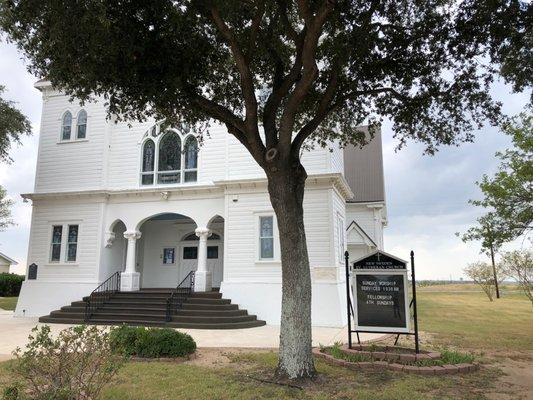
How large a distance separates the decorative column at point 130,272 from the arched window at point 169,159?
8.41 ft

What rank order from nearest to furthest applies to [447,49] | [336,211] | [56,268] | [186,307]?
[447,49] < [186,307] < [336,211] < [56,268]

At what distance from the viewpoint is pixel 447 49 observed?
374 inches

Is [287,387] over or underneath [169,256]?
underneath

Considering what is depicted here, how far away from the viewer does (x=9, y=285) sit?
3142 centimetres

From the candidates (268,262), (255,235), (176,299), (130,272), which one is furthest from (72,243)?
(268,262)

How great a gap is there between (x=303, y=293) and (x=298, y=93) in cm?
339

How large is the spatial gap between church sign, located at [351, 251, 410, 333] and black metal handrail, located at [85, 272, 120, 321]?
1100cm

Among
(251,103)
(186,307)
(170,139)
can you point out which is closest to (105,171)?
(170,139)

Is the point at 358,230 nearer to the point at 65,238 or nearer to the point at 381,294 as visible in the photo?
the point at 65,238

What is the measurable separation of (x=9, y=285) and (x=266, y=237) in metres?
23.0

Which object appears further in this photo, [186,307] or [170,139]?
[170,139]

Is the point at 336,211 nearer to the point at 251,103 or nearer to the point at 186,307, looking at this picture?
the point at 186,307

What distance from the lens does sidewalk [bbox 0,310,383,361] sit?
11.8 meters

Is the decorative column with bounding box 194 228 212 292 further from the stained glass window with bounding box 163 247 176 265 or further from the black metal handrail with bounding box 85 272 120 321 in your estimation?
the black metal handrail with bounding box 85 272 120 321
